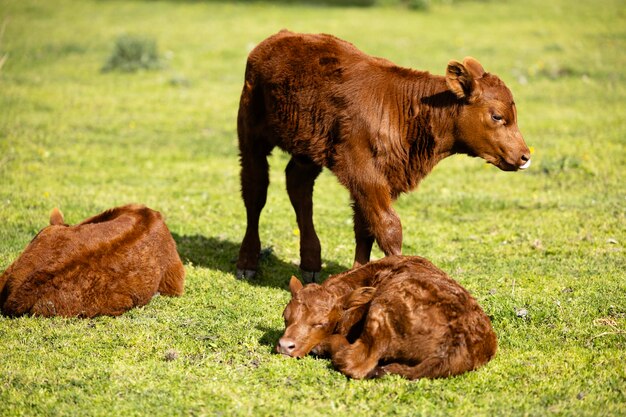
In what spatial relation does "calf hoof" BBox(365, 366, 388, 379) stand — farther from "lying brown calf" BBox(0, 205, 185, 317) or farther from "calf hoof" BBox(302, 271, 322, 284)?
"calf hoof" BBox(302, 271, 322, 284)

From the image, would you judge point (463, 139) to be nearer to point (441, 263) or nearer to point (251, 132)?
point (441, 263)

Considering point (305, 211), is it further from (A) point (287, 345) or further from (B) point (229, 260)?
(A) point (287, 345)

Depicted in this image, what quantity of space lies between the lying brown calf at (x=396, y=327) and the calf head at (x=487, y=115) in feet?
5.23

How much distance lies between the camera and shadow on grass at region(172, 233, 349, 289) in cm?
887

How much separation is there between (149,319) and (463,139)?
3.35 meters

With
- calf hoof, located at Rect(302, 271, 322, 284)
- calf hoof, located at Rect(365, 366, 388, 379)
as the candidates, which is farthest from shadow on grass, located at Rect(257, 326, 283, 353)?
calf hoof, located at Rect(302, 271, 322, 284)

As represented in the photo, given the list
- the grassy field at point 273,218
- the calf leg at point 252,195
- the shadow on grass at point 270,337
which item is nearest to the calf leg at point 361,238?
the grassy field at point 273,218

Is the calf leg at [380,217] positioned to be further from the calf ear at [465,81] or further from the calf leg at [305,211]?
the calf leg at [305,211]

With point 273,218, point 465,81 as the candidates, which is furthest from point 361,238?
point 273,218

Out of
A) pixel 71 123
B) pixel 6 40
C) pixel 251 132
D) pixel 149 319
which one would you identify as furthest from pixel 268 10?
pixel 149 319

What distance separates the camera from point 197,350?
21.9 feet

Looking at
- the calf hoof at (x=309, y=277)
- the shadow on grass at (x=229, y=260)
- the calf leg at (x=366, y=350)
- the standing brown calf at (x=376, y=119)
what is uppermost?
the standing brown calf at (x=376, y=119)

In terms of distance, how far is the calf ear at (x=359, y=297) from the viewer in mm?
6356

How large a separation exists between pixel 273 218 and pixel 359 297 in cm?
477
